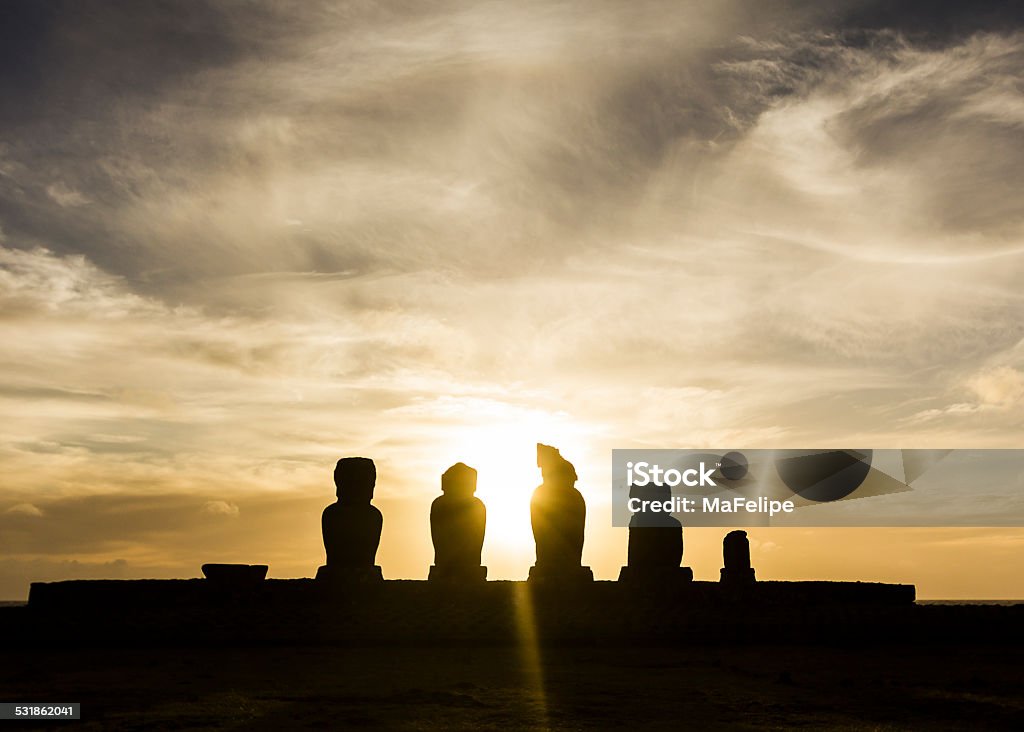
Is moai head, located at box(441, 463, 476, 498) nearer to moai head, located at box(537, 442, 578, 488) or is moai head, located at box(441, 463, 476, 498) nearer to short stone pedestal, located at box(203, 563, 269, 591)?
moai head, located at box(537, 442, 578, 488)

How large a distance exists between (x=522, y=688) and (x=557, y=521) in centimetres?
1346

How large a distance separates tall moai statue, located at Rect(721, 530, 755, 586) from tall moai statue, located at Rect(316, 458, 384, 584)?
11.2 m

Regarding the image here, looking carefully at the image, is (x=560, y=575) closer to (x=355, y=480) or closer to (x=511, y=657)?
(x=355, y=480)

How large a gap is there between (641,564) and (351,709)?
1785cm

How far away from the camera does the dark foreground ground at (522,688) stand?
12352 mm

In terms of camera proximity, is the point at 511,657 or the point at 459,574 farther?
the point at 459,574

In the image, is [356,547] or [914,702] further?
[356,547]

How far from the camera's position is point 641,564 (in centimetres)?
2969

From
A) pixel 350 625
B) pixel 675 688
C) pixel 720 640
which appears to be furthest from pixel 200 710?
pixel 720 640

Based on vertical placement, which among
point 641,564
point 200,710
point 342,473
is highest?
point 342,473

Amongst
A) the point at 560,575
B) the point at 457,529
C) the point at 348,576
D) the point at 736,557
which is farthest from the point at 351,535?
the point at 736,557

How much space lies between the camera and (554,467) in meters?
29.5

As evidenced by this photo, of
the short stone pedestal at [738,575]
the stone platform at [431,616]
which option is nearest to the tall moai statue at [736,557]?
the short stone pedestal at [738,575]

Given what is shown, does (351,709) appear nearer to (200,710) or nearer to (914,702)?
(200,710)
